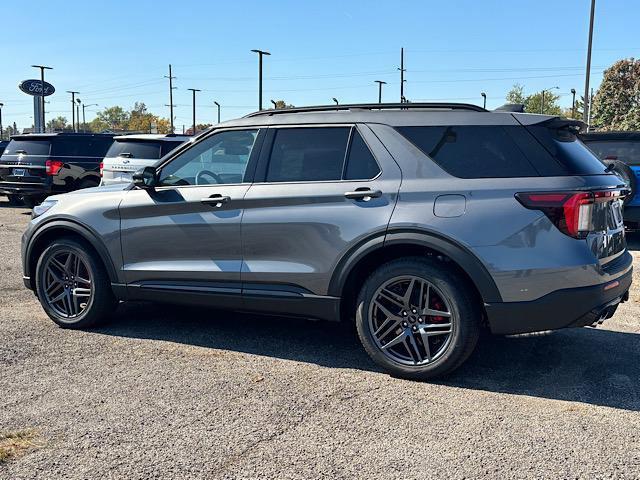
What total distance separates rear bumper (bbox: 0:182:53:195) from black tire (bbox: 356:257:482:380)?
11.9 m

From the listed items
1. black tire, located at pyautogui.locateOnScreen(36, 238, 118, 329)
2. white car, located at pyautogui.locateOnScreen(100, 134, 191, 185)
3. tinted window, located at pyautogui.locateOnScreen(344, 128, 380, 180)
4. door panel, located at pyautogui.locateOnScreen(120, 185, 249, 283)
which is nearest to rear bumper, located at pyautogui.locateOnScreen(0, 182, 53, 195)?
white car, located at pyautogui.locateOnScreen(100, 134, 191, 185)

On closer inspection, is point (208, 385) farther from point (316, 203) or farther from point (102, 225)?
point (102, 225)

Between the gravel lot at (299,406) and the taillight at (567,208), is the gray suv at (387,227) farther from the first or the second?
the gravel lot at (299,406)

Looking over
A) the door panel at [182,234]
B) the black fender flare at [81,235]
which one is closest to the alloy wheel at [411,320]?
the door panel at [182,234]

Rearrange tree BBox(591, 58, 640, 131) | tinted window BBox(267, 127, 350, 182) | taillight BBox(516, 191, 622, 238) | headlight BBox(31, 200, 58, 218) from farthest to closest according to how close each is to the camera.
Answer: tree BBox(591, 58, 640, 131)
headlight BBox(31, 200, 58, 218)
tinted window BBox(267, 127, 350, 182)
taillight BBox(516, 191, 622, 238)

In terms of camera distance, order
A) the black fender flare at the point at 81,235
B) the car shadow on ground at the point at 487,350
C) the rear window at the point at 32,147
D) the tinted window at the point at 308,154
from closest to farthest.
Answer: the car shadow on ground at the point at 487,350 < the tinted window at the point at 308,154 < the black fender flare at the point at 81,235 < the rear window at the point at 32,147

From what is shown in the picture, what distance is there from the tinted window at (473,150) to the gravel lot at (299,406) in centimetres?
140

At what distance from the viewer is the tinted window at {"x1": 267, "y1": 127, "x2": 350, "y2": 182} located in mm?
4594

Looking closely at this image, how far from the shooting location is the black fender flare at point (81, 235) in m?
5.34

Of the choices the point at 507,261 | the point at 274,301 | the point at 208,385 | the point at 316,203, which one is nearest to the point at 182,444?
the point at 208,385

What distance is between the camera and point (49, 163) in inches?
564

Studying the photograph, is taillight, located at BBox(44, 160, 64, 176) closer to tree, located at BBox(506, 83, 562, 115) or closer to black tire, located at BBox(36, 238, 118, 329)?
black tire, located at BBox(36, 238, 118, 329)

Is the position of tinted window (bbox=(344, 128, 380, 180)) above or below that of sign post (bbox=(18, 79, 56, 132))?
below

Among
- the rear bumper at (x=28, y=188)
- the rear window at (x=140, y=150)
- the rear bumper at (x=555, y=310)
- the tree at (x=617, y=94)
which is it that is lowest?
the rear bumper at (x=555, y=310)
